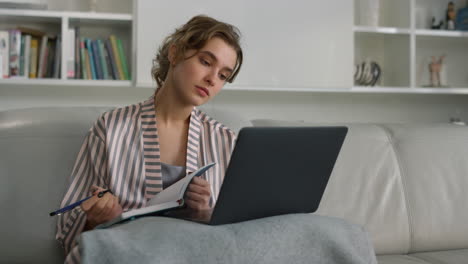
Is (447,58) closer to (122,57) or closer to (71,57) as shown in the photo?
(122,57)

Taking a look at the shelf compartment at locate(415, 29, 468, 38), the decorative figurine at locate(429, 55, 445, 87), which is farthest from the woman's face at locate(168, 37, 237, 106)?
the decorative figurine at locate(429, 55, 445, 87)

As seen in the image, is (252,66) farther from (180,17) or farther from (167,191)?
(167,191)

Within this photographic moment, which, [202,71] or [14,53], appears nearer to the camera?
[202,71]

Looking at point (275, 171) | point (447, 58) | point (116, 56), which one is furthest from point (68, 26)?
point (447, 58)

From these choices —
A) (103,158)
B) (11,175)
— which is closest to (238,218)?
(103,158)

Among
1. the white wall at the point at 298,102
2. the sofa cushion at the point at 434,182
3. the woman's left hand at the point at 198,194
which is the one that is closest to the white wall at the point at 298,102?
the white wall at the point at 298,102

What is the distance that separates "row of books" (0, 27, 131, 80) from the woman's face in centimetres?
155

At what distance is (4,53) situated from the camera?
2.77 m

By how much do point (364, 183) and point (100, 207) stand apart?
35.3 inches

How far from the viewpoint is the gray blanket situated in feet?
2.96

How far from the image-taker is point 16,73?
2.79m

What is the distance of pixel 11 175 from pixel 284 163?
2.70ft

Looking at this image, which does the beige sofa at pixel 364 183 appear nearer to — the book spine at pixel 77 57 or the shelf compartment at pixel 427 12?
the book spine at pixel 77 57

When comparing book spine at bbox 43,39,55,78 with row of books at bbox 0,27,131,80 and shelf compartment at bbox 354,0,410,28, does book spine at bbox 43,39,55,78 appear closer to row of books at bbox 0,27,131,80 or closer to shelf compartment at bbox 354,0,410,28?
row of books at bbox 0,27,131,80
